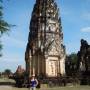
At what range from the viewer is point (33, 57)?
59.4 meters

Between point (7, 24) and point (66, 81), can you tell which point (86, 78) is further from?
point (7, 24)

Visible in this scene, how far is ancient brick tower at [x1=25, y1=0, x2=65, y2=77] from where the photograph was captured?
58.5 m

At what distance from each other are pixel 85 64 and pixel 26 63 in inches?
457

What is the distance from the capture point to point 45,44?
193ft

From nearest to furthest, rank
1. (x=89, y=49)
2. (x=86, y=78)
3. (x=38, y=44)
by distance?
(x=86, y=78), (x=89, y=49), (x=38, y=44)

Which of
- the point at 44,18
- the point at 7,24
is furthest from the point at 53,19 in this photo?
the point at 7,24

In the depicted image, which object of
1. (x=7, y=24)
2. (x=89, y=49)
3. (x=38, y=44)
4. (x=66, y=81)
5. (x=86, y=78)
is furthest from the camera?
(x=38, y=44)

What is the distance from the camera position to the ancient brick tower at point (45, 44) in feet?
192

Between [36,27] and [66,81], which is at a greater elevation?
[36,27]

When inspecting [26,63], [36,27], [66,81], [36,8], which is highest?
[36,8]

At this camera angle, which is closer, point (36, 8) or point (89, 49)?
point (89, 49)

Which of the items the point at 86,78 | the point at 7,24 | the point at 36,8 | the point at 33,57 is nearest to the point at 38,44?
the point at 33,57

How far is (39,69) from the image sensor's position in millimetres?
58781

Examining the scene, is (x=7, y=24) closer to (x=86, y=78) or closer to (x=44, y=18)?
(x=86, y=78)
